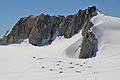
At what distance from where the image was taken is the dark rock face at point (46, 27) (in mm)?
32062

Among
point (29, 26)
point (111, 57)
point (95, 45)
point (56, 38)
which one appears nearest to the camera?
point (111, 57)

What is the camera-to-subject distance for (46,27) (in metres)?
35.9

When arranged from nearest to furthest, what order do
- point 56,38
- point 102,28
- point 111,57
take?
1. point 111,57
2. point 102,28
3. point 56,38

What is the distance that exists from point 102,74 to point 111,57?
524cm

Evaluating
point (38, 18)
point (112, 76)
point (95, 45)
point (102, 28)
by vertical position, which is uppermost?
point (38, 18)

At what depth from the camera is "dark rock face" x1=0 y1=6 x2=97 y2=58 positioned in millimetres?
32062

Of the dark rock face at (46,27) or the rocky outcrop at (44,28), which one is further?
the rocky outcrop at (44,28)

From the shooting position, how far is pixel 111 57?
57.7ft

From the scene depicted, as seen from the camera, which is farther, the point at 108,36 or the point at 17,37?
the point at 17,37

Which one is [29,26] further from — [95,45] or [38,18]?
[95,45]

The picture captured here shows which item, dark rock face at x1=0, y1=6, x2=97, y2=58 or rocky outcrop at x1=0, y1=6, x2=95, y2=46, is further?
rocky outcrop at x1=0, y1=6, x2=95, y2=46

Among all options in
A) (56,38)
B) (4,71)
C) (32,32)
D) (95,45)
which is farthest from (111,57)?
(32,32)

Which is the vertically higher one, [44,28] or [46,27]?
[46,27]

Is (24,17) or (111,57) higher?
(24,17)
